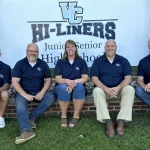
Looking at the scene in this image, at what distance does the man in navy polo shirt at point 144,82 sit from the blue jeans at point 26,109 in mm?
1205

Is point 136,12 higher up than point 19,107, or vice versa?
point 136,12

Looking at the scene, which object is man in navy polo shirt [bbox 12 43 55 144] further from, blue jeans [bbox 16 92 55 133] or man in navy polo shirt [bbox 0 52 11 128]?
man in navy polo shirt [bbox 0 52 11 128]

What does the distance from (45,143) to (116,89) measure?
1188mm

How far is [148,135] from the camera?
4234 millimetres

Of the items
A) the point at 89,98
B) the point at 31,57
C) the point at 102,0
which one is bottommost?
the point at 89,98

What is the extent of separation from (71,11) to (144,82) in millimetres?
1800

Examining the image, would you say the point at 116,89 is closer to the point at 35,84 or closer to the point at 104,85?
the point at 104,85

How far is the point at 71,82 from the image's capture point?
14.8ft

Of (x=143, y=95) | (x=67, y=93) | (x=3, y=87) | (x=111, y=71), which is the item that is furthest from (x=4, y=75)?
(x=143, y=95)

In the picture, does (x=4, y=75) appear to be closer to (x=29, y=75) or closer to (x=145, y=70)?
(x=29, y=75)

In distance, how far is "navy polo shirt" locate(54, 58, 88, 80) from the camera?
4.70 m

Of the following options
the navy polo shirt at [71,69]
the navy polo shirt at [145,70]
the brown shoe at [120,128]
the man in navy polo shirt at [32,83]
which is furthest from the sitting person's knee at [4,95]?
the navy polo shirt at [145,70]

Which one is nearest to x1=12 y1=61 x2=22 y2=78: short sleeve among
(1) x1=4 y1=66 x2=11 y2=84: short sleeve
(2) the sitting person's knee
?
(1) x1=4 y1=66 x2=11 y2=84: short sleeve

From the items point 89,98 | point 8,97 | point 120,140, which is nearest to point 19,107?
point 8,97
